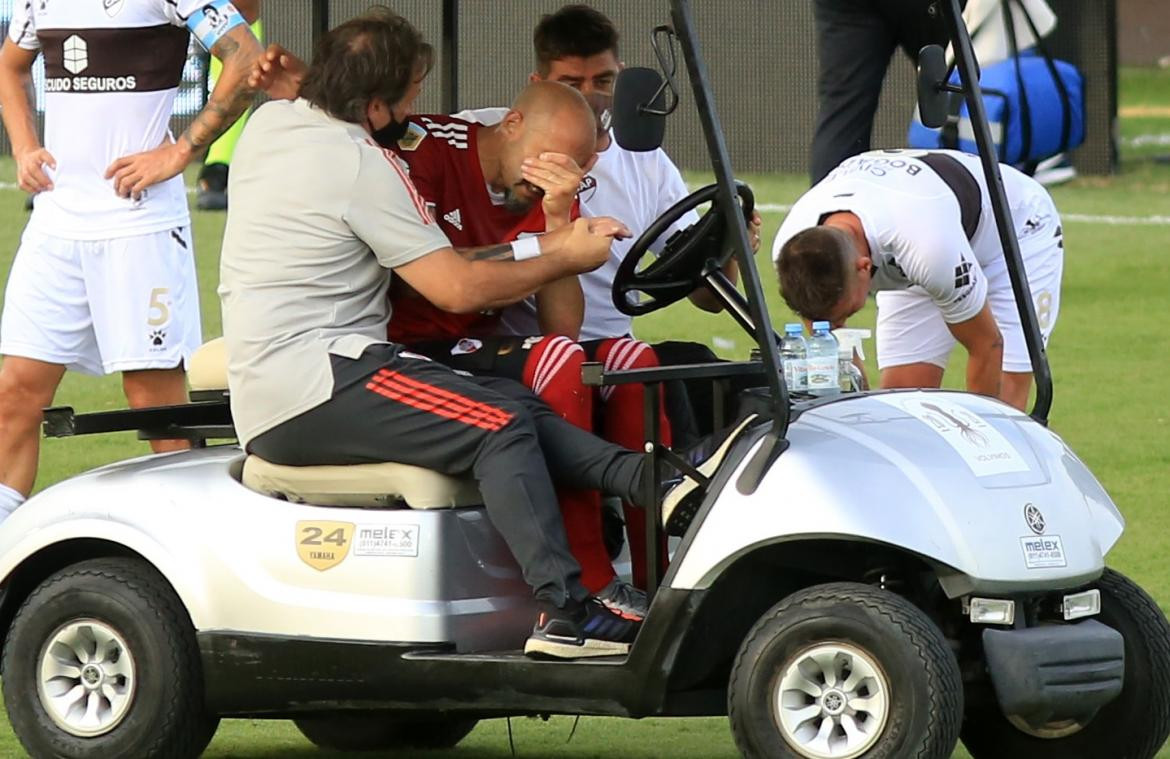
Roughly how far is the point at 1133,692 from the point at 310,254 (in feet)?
5.64

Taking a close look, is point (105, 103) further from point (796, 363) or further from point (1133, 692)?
point (1133, 692)

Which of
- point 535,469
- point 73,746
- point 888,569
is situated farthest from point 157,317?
point 888,569

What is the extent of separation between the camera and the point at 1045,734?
466 centimetres

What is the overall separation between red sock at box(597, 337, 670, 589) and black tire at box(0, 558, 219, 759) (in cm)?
87

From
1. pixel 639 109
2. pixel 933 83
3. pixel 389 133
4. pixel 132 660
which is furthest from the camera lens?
pixel 933 83

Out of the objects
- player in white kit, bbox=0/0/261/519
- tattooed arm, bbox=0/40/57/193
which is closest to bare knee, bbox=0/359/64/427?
player in white kit, bbox=0/0/261/519

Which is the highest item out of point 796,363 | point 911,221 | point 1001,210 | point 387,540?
point 1001,210

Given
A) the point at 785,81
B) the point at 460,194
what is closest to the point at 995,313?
the point at 460,194

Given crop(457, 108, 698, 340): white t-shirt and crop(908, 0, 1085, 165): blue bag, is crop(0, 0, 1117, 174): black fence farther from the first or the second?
crop(457, 108, 698, 340): white t-shirt

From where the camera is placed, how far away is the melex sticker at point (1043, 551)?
169 inches

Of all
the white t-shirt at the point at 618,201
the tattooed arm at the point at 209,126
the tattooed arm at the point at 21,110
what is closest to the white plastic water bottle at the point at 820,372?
the white t-shirt at the point at 618,201

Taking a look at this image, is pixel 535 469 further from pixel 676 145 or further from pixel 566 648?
pixel 676 145

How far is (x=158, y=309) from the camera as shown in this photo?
20.1 feet

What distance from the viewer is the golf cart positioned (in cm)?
425
